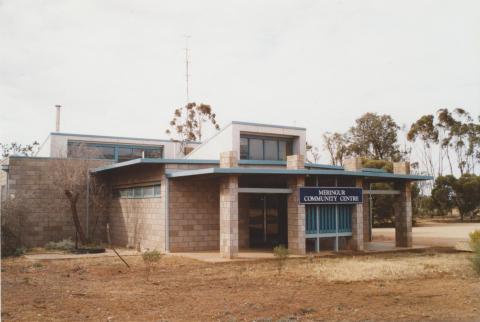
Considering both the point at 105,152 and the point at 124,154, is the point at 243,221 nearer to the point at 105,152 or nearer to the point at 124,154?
the point at 124,154

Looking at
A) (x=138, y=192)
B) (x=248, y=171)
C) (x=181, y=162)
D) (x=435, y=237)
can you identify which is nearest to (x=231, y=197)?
(x=248, y=171)

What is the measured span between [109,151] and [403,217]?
1644 cm

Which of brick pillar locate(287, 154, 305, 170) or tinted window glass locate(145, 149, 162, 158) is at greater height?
tinted window glass locate(145, 149, 162, 158)

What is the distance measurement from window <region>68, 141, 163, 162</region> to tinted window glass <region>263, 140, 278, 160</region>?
6.74 metres

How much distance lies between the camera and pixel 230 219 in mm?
15906

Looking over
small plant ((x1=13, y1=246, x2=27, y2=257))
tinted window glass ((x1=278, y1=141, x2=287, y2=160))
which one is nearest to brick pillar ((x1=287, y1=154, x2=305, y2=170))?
tinted window glass ((x1=278, y1=141, x2=287, y2=160))

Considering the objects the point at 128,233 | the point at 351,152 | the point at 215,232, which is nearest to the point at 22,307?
the point at 215,232

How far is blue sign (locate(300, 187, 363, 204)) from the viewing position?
17.2 metres

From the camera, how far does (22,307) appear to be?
8.98 metres

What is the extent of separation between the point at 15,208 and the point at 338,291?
50.2 feet

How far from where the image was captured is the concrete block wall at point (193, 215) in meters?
18.3

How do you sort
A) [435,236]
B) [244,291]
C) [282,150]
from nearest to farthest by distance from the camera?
[244,291] → [282,150] → [435,236]

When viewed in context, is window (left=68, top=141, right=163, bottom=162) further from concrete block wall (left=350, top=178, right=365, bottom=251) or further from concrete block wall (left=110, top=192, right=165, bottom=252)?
concrete block wall (left=350, top=178, right=365, bottom=251)

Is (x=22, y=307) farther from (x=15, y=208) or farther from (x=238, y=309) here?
(x=15, y=208)
